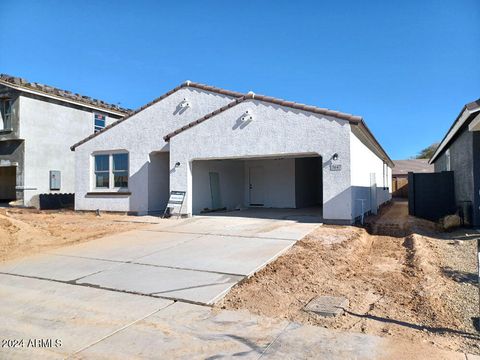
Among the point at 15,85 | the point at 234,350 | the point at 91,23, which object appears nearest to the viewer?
the point at 234,350

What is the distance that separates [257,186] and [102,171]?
774 cm

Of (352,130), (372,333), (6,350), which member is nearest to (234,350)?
(372,333)

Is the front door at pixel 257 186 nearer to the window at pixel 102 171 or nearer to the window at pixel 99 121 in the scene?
the window at pixel 102 171

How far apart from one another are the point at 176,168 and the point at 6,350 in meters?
11.2

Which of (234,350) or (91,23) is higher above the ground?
(91,23)

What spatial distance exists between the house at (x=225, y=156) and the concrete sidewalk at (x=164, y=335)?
794 cm

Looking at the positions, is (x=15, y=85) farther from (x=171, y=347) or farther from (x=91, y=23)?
(x=171, y=347)

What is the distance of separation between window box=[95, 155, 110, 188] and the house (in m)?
0.05

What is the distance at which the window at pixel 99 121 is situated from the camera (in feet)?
81.9

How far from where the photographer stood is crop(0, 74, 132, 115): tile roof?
20.8 m

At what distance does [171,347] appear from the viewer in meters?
3.79

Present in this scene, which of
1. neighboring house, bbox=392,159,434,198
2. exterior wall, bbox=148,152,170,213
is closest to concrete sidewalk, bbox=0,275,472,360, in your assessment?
exterior wall, bbox=148,152,170,213

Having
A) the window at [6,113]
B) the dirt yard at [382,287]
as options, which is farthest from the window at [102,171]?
the dirt yard at [382,287]

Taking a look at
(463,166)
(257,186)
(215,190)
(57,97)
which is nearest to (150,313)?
(463,166)
